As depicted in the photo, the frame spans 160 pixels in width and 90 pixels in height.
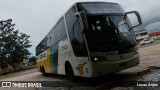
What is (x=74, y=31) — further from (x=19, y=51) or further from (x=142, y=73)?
(x=19, y=51)

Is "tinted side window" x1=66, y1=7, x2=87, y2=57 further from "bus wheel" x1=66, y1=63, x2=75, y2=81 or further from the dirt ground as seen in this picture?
the dirt ground

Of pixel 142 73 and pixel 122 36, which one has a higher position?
pixel 122 36

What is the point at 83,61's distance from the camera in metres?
10.7

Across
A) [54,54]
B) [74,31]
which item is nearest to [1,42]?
[54,54]

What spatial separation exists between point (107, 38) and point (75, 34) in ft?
5.41

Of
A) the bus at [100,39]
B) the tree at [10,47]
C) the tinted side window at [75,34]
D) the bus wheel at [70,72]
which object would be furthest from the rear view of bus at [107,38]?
the tree at [10,47]

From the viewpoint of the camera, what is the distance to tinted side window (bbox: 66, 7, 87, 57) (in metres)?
10.6

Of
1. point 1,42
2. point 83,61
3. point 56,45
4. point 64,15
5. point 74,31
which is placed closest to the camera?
point 83,61

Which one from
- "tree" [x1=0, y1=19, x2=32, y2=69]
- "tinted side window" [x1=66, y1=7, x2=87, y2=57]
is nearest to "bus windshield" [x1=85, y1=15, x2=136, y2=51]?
"tinted side window" [x1=66, y1=7, x2=87, y2=57]

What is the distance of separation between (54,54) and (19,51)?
215ft

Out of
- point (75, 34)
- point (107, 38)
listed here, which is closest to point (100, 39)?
point (107, 38)

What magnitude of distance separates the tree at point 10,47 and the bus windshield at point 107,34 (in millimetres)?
70468

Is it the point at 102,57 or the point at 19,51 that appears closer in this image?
the point at 102,57

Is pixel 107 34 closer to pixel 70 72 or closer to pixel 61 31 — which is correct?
pixel 70 72
